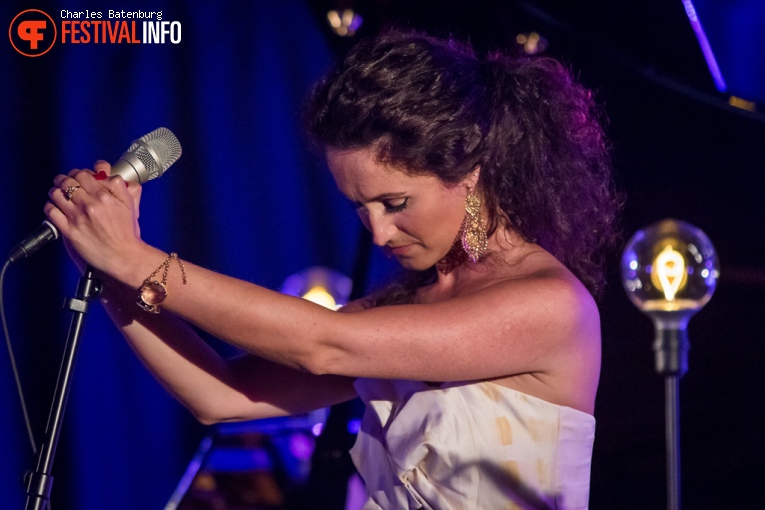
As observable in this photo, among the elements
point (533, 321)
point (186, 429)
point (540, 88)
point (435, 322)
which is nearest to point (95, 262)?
point (435, 322)

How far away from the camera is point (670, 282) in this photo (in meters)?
1.05

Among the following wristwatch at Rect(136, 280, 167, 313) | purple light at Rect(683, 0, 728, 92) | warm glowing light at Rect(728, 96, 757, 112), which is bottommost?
wristwatch at Rect(136, 280, 167, 313)

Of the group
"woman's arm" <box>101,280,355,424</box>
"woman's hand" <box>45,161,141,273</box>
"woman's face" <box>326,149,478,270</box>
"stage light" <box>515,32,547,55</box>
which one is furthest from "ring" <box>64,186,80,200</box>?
"stage light" <box>515,32,547,55</box>

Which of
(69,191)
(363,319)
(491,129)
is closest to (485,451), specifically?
(363,319)

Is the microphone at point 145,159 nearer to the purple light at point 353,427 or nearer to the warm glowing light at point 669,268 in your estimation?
the warm glowing light at point 669,268

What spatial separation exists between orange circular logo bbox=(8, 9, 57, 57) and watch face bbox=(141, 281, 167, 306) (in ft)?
5.37

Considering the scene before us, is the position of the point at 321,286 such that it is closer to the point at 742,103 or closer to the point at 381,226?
the point at 381,226

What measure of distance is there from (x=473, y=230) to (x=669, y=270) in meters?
0.65

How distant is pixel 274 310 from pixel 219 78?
1.74 m

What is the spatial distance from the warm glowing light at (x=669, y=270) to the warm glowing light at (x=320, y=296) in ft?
5.10

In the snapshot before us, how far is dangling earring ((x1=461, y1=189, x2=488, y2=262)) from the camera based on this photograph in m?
1.67

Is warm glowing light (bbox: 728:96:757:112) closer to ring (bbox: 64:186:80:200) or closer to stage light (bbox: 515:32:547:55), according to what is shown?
stage light (bbox: 515:32:547:55)

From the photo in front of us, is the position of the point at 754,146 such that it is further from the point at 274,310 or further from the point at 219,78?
the point at 219,78

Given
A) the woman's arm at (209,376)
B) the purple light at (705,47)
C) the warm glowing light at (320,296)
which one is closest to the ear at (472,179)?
the woman's arm at (209,376)
